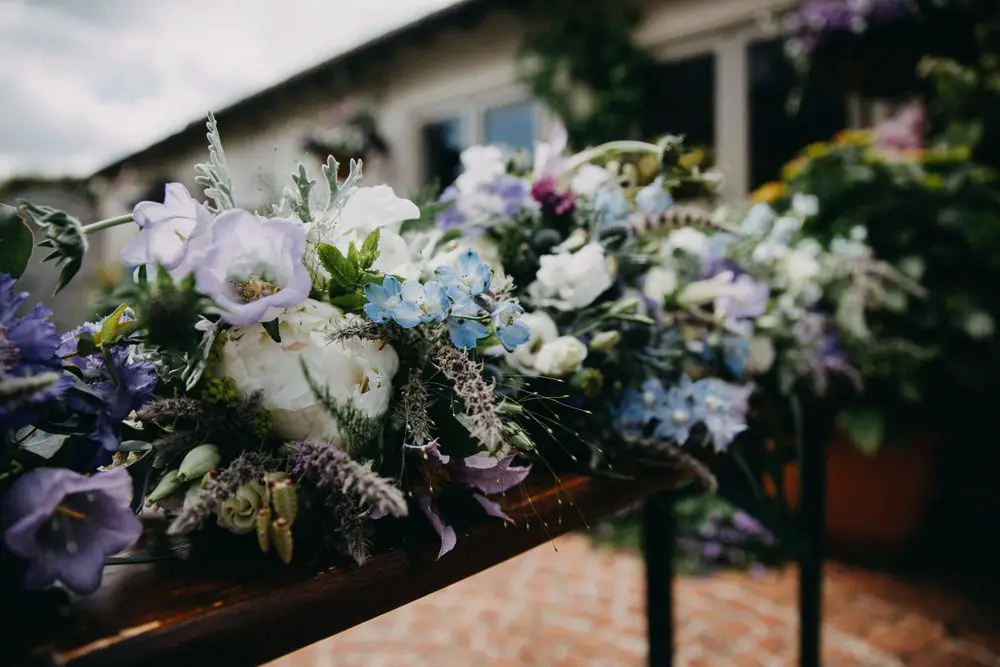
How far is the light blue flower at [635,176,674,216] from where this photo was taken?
0.95 m

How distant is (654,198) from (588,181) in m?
0.10

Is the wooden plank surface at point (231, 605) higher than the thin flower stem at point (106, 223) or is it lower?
lower

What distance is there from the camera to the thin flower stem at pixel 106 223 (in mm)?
541

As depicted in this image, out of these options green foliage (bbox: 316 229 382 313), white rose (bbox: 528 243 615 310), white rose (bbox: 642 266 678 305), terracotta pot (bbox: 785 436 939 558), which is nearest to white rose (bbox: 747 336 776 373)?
white rose (bbox: 642 266 678 305)

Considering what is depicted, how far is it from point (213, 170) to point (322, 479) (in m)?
0.32

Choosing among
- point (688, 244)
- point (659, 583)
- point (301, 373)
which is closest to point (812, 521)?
point (659, 583)

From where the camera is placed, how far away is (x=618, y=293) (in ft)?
3.11

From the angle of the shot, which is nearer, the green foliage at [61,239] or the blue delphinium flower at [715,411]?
the green foliage at [61,239]

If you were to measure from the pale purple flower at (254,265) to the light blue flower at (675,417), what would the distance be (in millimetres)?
549

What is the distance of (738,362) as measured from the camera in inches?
42.4

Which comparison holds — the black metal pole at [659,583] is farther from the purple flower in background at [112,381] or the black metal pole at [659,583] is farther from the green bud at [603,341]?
the purple flower in background at [112,381]

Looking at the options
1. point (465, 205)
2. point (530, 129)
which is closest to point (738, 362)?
point (465, 205)

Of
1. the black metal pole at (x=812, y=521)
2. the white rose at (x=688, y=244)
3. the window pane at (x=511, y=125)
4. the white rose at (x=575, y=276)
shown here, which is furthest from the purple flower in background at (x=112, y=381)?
the window pane at (x=511, y=125)

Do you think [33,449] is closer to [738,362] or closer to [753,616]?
[738,362]
